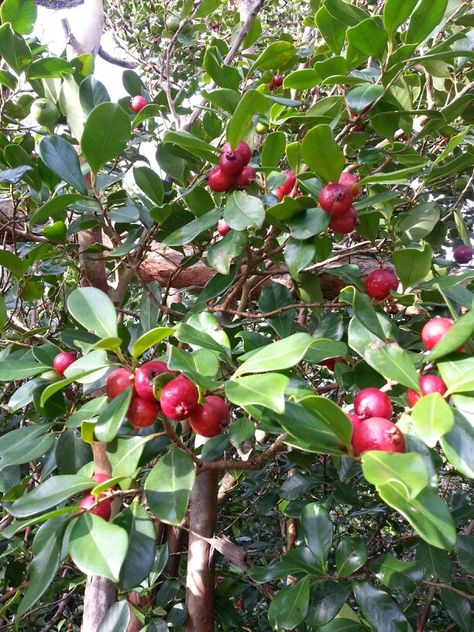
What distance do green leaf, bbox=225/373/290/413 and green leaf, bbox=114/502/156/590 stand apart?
27 cm

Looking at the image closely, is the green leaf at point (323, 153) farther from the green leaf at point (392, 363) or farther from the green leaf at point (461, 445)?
the green leaf at point (461, 445)

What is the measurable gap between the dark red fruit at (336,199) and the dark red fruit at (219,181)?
0.16 m

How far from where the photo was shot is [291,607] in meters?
0.90

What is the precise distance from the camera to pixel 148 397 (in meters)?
0.68

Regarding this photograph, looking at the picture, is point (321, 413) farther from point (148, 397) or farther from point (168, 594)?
point (168, 594)

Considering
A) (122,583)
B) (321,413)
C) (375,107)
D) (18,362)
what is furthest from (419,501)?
(375,107)

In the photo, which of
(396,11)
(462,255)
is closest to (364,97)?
(396,11)

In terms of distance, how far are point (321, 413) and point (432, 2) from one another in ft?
2.06

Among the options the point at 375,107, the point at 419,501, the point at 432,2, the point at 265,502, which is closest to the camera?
the point at 419,501

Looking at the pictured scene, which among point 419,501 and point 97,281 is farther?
point 97,281

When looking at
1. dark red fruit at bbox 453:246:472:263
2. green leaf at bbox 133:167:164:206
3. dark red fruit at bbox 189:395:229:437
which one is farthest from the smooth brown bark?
dark red fruit at bbox 453:246:472:263

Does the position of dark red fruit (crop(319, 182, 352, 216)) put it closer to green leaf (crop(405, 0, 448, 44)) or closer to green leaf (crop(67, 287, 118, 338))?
green leaf (crop(405, 0, 448, 44))

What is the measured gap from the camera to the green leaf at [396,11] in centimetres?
78

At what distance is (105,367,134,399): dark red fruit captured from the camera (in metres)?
0.70
